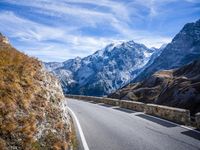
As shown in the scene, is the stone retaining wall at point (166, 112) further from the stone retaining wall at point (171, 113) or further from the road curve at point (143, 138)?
the road curve at point (143, 138)

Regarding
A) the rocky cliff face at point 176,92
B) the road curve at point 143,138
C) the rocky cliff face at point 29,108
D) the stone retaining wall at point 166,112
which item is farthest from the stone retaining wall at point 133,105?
the rocky cliff face at point 29,108

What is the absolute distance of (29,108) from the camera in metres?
10.5

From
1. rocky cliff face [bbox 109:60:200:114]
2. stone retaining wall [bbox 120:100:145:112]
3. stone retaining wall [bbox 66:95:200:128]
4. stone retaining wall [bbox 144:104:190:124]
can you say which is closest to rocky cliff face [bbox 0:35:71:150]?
stone retaining wall [bbox 66:95:200:128]

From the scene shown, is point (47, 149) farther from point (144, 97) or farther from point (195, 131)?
point (144, 97)

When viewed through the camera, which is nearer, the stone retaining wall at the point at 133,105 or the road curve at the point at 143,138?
the road curve at the point at 143,138

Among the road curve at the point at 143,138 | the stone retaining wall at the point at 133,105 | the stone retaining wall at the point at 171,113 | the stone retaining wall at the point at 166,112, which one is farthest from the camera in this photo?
the stone retaining wall at the point at 133,105

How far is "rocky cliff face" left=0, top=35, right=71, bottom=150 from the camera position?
9148mm

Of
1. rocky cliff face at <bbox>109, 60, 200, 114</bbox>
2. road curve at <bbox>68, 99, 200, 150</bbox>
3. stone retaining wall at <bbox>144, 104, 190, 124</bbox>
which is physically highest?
rocky cliff face at <bbox>109, 60, 200, 114</bbox>

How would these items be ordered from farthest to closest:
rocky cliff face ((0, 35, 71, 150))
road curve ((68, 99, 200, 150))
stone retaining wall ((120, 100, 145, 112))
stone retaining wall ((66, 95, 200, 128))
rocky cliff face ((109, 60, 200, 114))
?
rocky cliff face ((109, 60, 200, 114)) < stone retaining wall ((120, 100, 145, 112)) < stone retaining wall ((66, 95, 200, 128)) < road curve ((68, 99, 200, 150)) < rocky cliff face ((0, 35, 71, 150))

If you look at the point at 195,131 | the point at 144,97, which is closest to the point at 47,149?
the point at 195,131

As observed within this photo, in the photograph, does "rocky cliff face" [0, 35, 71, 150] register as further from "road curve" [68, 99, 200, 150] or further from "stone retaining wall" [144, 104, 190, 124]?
"stone retaining wall" [144, 104, 190, 124]

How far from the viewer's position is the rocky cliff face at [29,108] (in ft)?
30.0

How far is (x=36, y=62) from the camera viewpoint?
1375 cm

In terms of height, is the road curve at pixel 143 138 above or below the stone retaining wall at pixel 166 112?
below
